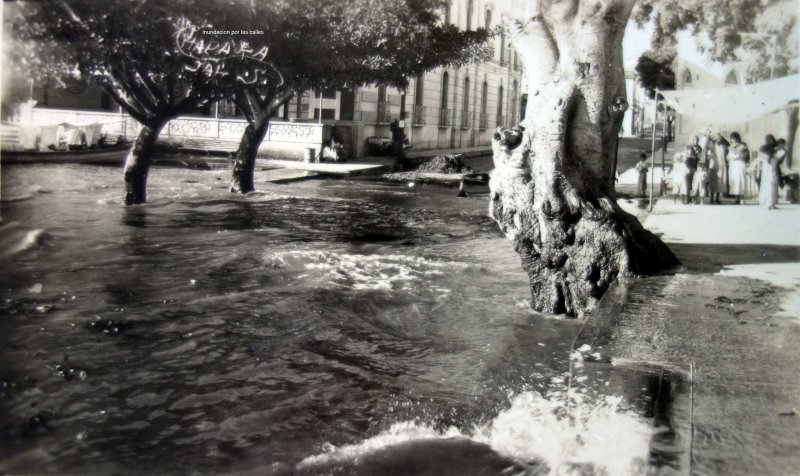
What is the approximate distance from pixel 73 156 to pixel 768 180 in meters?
4.14

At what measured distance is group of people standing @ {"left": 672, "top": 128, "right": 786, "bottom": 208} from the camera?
602cm

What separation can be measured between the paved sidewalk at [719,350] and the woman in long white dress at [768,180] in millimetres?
121

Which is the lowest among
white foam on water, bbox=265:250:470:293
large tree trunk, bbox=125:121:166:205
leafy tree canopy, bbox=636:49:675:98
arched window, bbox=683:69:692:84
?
white foam on water, bbox=265:250:470:293

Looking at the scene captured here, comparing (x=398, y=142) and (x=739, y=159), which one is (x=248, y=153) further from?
(x=739, y=159)

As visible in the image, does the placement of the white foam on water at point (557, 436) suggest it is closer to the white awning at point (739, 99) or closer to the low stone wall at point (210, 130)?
the white awning at point (739, 99)

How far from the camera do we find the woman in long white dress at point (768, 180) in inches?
162

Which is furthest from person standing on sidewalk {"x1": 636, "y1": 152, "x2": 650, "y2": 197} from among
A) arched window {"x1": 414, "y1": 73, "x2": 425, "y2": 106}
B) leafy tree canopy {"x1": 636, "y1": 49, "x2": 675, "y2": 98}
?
arched window {"x1": 414, "y1": 73, "x2": 425, "y2": 106}

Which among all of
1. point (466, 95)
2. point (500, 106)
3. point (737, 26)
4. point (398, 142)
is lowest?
point (398, 142)

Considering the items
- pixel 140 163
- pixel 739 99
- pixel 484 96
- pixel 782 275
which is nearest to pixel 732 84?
pixel 739 99

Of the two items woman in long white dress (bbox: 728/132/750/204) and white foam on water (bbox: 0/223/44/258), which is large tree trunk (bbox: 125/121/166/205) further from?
woman in long white dress (bbox: 728/132/750/204)

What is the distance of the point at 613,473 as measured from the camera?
2.53 m

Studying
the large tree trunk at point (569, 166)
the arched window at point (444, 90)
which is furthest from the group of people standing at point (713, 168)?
the arched window at point (444, 90)

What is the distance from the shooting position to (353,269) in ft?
19.7

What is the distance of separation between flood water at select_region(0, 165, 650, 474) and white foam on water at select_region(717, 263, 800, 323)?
126cm
